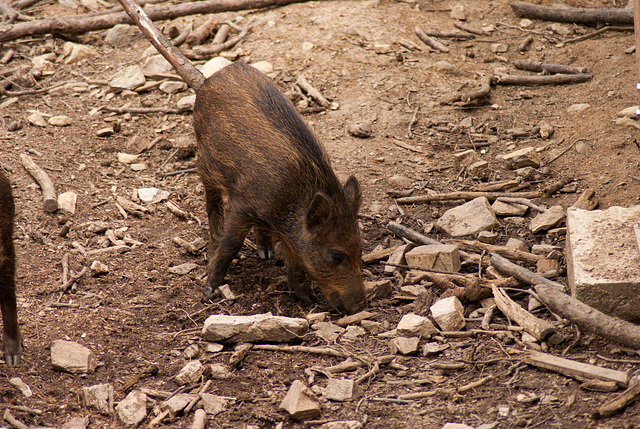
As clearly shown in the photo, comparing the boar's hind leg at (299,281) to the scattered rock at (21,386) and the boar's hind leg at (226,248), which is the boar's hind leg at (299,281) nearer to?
the boar's hind leg at (226,248)

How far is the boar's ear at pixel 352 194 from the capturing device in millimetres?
4953

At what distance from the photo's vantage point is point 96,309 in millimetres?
4809

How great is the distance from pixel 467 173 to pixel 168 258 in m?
3.34

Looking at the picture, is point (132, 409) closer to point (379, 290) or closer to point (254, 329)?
point (254, 329)

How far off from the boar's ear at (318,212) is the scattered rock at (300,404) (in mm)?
1542

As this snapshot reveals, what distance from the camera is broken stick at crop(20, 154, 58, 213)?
19.3ft

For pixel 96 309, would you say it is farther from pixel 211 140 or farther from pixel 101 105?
pixel 101 105

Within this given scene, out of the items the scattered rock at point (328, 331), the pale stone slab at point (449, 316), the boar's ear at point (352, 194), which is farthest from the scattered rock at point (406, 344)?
the boar's ear at point (352, 194)

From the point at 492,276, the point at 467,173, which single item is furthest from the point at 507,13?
the point at 492,276

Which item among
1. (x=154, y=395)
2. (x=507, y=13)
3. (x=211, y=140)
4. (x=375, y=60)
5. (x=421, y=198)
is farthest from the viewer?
(x=507, y=13)

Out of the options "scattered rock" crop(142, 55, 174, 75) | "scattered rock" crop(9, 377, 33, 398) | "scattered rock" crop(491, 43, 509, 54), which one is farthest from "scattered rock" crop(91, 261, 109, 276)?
"scattered rock" crop(491, 43, 509, 54)

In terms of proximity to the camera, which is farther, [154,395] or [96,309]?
[96,309]

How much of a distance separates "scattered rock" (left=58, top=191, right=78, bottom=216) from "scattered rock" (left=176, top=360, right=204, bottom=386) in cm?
278

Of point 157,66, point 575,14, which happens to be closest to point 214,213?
point 157,66
